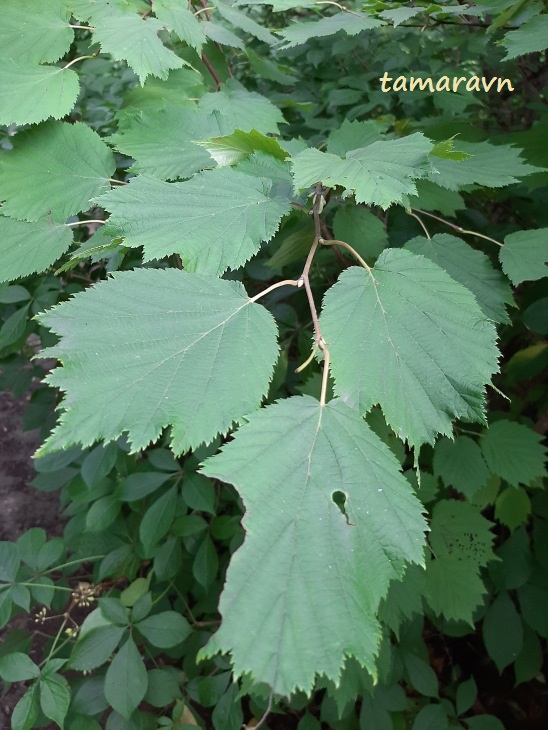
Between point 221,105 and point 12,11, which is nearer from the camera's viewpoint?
point 12,11

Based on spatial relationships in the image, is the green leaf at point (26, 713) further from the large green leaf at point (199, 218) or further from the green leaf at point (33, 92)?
the green leaf at point (33, 92)

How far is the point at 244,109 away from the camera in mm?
1375

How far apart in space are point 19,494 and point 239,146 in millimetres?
2706

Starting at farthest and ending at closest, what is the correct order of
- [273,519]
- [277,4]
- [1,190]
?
[277,4] → [1,190] → [273,519]

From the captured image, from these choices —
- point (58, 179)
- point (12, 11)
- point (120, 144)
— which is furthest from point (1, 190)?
point (12, 11)

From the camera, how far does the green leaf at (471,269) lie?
1.15m

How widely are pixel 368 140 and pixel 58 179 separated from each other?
2.33 ft

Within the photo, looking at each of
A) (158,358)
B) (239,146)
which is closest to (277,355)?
(158,358)

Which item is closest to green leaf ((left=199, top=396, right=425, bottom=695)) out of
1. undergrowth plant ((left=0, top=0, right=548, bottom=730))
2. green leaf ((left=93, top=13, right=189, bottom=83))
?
undergrowth plant ((left=0, top=0, right=548, bottom=730))

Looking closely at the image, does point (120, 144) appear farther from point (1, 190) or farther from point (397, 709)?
point (397, 709)

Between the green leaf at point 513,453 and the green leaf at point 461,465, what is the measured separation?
49mm

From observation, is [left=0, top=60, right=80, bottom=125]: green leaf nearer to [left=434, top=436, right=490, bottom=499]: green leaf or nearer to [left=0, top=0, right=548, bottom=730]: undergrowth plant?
[left=0, top=0, right=548, bottom=730]: undergrowth plant

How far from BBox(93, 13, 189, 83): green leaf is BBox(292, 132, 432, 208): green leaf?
467 millimetres

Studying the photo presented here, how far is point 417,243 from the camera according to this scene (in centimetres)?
123
